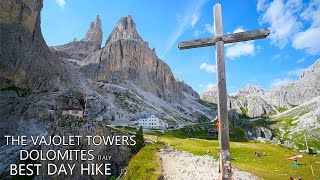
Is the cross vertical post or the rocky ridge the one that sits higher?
the rocky ridge

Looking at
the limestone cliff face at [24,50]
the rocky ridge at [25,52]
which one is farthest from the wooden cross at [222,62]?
the limestone cliff face at [24,50]

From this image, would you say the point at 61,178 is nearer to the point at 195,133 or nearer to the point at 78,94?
the point at 195,133

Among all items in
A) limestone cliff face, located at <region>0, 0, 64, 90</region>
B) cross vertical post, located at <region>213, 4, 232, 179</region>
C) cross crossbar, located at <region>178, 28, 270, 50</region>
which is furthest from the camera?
limestone cliff face, located at <region>0, 0, 64, 90</region>

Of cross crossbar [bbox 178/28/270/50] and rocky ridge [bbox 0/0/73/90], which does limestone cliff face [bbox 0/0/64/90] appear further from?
cross crossbar [bbox 178/28/270/50]

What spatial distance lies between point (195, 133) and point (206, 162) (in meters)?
94.4

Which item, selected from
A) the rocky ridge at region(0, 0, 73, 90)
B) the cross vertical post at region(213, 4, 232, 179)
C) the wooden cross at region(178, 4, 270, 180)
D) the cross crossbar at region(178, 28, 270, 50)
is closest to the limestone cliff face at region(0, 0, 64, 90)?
the rocky ridge at region(0, 0, 73, 90)

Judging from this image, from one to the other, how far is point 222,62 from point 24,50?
16484cm

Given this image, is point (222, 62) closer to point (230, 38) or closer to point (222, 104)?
point (230, 38)

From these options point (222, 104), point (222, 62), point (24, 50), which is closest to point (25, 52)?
point (24, 50)

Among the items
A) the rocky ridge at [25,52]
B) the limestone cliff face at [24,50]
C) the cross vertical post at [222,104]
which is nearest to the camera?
the cross vertical post at [222,104]

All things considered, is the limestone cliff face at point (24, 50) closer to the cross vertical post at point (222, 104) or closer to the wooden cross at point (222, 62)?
the wooden cross at point (222, 62)

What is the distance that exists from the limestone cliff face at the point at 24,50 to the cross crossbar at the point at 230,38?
148 metres

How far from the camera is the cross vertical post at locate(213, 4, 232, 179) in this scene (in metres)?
8.46

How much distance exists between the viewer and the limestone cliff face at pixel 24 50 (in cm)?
13738
